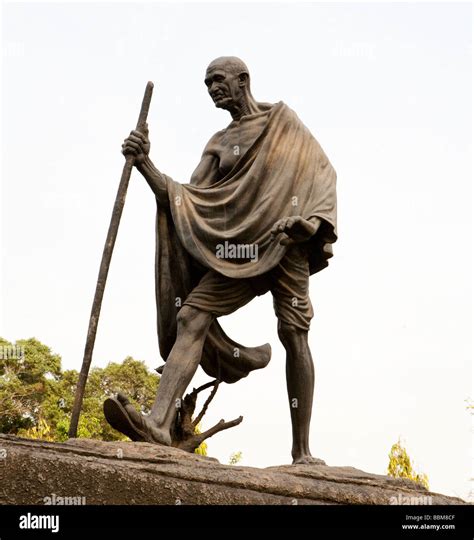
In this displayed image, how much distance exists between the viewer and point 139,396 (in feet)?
83.9

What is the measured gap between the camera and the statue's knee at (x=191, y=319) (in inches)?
351

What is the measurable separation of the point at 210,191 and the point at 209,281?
795 millimetres

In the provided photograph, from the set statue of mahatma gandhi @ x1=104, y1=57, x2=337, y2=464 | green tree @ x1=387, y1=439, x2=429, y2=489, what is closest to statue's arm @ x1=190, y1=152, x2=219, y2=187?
statue of mahatma gandhi @ x1=104, y1=57, x2=337, y2=464

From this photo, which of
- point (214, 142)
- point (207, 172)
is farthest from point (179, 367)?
point (214, 142)

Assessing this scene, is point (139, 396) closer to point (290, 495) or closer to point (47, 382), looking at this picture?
point (47, 382)

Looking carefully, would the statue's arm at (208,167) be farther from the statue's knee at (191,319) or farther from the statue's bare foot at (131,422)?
the statue's bare foot at (131,422)

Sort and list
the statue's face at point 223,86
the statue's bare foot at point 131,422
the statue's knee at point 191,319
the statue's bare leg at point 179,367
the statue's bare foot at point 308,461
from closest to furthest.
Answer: the statue's bare foot at point 131,422 → the statue's bare leg at point 179,367 → the statue's bare foot at point 308,461 → the statue's knee at point 191,319 → the statue's face at point 223,86

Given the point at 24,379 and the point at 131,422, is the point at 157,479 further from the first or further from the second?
the point at 24,379

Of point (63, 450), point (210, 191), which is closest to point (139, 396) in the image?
point (210, 191)

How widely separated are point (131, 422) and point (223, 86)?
305 centimetres

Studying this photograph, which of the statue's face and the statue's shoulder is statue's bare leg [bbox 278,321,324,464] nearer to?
the statue's shoulder

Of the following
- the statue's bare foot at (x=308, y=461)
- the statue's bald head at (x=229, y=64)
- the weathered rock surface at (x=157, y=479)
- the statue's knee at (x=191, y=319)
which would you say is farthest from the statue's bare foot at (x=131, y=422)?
the statue's bald head at (x=229, y=64)
